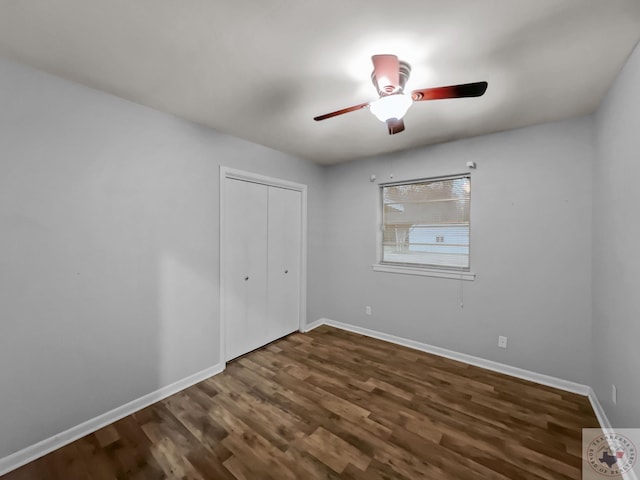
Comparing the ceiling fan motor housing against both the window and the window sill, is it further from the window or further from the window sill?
the window sill

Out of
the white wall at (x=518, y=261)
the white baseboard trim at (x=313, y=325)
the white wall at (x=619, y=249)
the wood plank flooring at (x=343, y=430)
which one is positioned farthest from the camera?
the white baseboard trim at (x=313, y=325)

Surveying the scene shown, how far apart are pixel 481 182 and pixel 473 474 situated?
2.49 metres

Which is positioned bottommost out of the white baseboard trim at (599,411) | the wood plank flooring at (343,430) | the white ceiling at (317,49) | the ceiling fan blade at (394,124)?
the wood plank flooring at (343,430)

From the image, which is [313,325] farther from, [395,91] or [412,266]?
[395,91]

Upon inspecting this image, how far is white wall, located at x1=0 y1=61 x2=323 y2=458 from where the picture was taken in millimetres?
1641

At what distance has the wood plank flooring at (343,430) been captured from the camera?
1.59 meters

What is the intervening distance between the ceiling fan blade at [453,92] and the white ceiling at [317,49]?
0.27m

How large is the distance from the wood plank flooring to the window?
4.06 feet

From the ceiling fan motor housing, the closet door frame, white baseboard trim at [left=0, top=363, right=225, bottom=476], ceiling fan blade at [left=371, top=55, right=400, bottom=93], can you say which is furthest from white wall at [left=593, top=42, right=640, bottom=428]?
white baseboard trim at [left=0, top=363, right=225, bottom=476]

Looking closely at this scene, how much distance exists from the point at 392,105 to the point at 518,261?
2.12 meters

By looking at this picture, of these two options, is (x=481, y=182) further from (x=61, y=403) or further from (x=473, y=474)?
(x=61, y=403)

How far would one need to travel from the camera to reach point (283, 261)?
3.54 meters

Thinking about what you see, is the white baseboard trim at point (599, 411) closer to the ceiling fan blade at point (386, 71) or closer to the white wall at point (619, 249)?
the white wall at point (619, 249)

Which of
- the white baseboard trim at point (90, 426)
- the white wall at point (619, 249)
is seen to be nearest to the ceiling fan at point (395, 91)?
the white wall at point (619, 249)
